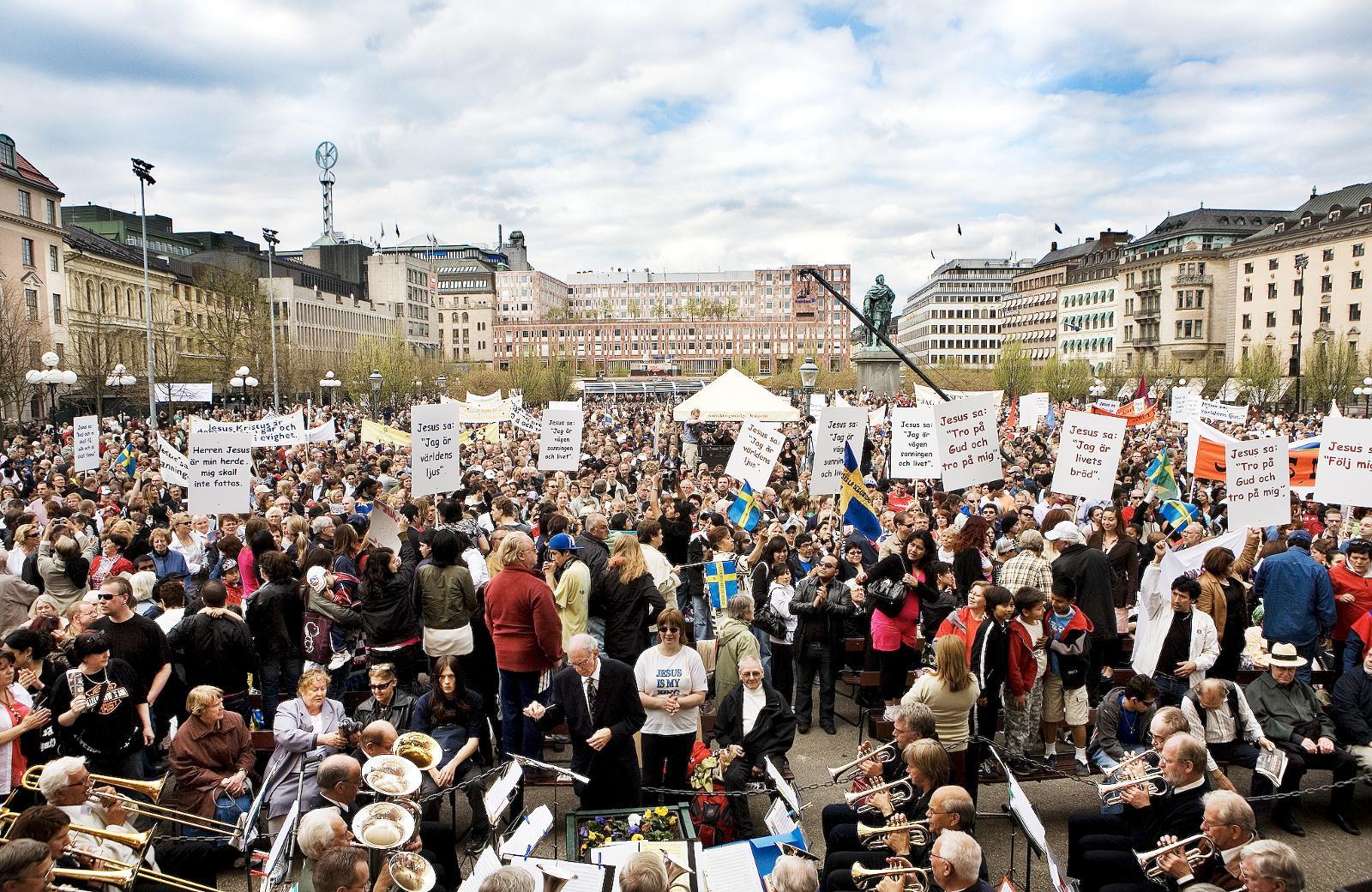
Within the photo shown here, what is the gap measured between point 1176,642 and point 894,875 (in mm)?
3973

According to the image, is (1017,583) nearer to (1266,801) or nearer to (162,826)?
(1266,801)

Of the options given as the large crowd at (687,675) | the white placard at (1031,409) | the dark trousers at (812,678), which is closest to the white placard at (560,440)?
the large crowd at (687,675)

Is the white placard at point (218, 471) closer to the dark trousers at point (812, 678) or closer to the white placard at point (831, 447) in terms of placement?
the dark trousers at point (812, 678)

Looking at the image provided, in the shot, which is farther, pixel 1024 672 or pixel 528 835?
pixel 1024 672

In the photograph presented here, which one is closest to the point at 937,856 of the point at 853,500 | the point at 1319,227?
the point at 853,500

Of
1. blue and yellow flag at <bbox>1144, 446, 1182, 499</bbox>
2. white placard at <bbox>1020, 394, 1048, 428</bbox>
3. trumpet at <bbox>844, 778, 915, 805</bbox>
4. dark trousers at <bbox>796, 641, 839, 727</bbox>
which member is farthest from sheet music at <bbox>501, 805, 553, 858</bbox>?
white placard at <bbox>1020, 394, 1048, 428</bbox>

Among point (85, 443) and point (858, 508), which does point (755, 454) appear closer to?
point (858, 508)

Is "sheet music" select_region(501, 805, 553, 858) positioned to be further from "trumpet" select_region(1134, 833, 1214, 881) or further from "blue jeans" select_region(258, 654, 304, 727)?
"blue jeans" select_region(258, 654, 304, 727)

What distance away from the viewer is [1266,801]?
679 centimetres

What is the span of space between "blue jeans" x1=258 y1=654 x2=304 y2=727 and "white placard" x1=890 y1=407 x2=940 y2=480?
8.42 meters

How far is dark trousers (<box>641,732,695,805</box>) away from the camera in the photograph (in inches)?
265

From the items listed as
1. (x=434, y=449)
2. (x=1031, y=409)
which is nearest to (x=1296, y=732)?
(x=434, y=449)

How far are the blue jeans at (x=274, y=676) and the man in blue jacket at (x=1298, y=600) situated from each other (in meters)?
8.55

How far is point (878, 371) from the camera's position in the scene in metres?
39.1
